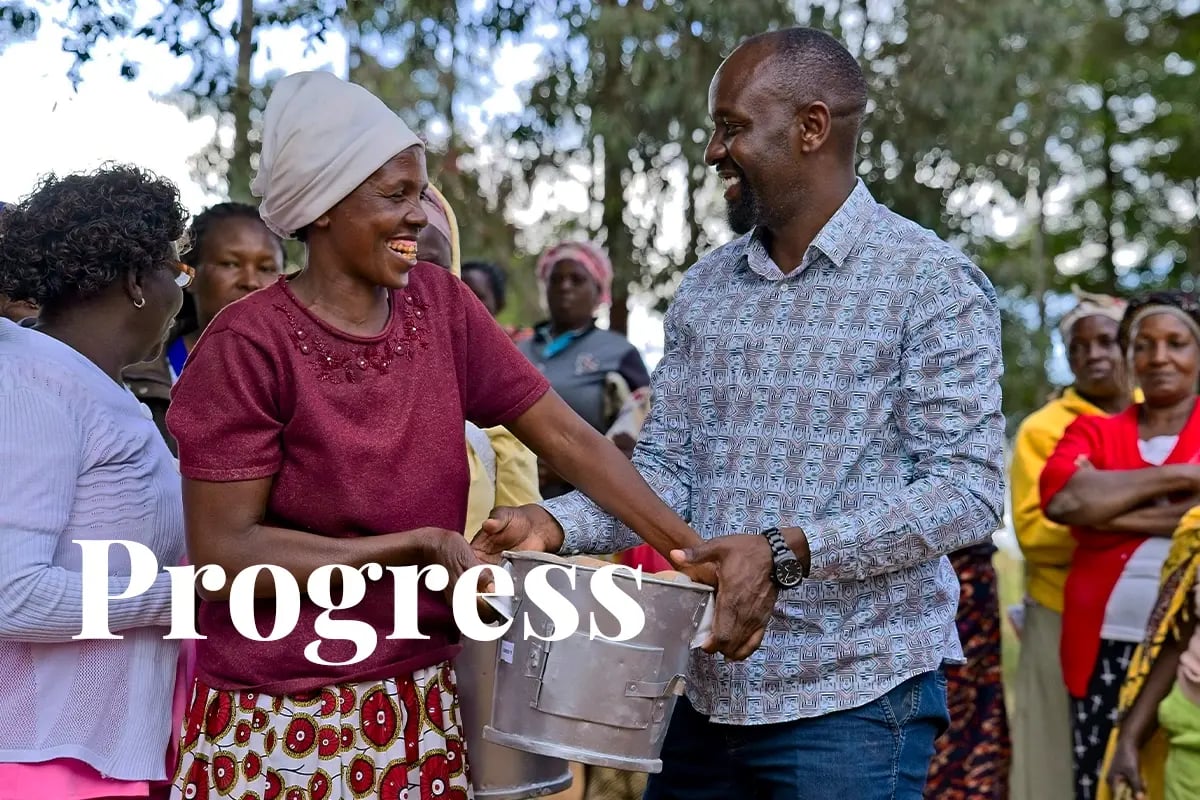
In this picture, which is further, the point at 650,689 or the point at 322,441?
the point at 650,689

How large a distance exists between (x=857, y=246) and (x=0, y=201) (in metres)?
2.15

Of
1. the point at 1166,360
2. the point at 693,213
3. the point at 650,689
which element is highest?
the point at 693,213

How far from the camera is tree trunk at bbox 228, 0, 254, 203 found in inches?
177

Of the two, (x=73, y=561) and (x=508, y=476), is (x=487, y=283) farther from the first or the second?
(x=73, y=561)

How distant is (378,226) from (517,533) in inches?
26.7

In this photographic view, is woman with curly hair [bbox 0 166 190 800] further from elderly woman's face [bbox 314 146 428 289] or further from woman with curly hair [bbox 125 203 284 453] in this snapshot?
woman with curly hair [bbox 125 203 284 453]

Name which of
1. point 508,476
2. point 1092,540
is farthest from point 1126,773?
point 508,476

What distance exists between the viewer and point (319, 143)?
2.66 metres

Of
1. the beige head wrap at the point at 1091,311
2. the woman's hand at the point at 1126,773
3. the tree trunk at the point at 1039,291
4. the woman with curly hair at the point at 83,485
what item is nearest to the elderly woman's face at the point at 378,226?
the woman with curly hair at the point at 83,485

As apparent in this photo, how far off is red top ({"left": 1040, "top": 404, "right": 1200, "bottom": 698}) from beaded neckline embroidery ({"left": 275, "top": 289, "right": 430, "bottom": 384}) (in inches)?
150

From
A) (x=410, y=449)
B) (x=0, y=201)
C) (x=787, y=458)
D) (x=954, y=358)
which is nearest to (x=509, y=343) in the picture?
(x=410, y=449)

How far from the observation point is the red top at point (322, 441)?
2.54m

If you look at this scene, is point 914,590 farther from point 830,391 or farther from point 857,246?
point 857,246

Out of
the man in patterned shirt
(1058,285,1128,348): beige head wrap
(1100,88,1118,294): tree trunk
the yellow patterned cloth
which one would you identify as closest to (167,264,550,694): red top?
the man in patterned shirt
